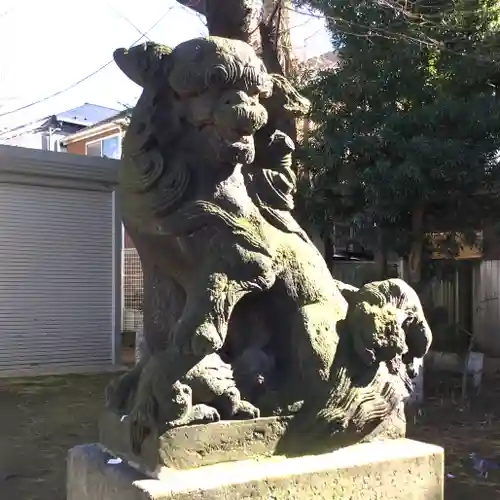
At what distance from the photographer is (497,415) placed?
678 centimetres

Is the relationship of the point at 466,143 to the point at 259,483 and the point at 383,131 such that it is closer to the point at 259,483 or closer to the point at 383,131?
the point at 383,131

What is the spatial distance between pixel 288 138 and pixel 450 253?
6136 millimetres

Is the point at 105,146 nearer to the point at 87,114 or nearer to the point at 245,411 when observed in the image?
the point at 87,114

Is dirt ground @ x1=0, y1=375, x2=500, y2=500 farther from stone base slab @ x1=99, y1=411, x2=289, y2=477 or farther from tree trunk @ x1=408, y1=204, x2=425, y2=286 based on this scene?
stone base slab @ x1=99, y1=411, x2=289, y2=477

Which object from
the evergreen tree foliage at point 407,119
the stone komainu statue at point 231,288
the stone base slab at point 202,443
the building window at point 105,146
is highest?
the building window at point 105,146

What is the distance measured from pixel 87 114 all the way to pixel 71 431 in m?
15.1

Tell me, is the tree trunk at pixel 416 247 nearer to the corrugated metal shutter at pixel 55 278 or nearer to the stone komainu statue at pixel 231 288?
the corrugated metal shutter at pixel 55 278

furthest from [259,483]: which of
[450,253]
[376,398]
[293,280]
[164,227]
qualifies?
[450,253]

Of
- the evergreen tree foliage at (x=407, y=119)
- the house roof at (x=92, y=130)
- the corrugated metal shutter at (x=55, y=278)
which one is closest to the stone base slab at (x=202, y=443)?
the evergreen tree foliage at (x=407, y=119)

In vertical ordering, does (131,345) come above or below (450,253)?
below

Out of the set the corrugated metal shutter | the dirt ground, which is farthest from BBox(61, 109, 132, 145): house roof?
the dirt ground

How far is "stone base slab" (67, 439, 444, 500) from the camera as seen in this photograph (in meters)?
1.79

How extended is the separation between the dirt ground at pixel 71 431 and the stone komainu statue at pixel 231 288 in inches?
105

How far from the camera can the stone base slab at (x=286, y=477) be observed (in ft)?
5.86
